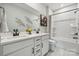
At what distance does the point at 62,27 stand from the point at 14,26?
245 centimetres

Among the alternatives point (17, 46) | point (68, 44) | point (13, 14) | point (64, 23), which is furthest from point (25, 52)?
point (64, 23)

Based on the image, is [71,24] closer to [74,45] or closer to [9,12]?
[74,45]

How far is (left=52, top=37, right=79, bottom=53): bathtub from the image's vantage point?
2.42 metres

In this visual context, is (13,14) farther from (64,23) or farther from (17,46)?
(64,23)

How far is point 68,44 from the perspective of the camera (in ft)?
9.13

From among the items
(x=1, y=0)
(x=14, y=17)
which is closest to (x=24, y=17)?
(x=14, y=17)

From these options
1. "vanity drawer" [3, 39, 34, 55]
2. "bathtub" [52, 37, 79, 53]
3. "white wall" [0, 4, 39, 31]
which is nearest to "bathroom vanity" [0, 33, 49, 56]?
"vanity drawer" [3, 39, 34, 55]

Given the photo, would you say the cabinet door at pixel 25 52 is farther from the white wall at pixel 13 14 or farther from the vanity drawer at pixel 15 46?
the white wall at pixel 13 14

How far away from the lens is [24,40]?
→ 128 cm

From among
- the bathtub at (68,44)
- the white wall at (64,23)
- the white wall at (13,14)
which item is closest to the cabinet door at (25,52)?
the white wall at (13,14)

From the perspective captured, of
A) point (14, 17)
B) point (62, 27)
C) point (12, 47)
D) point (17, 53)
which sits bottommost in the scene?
point (17, 53)

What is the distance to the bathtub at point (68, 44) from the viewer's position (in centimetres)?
242

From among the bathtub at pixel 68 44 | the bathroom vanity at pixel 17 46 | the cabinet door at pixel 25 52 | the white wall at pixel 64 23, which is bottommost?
the bathtub at pixel 68 44

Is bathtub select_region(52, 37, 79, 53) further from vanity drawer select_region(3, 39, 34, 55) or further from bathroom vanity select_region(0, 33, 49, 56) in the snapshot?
vanity drawer select_region(3, 39, 34, 55)
